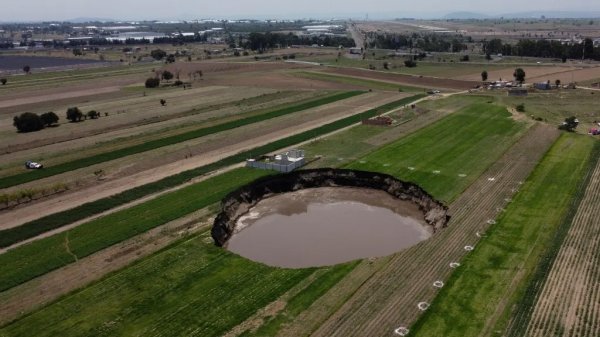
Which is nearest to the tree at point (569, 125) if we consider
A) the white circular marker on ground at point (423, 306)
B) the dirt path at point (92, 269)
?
the dirt path at point (92, 269)

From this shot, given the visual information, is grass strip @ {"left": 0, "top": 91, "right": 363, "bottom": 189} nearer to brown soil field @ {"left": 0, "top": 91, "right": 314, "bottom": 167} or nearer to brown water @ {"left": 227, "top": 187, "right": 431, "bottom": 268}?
brown soil field @ {"left": 0, "top": 91, "right": 314, "bottom": 167}

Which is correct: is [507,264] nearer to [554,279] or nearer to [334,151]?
[554,279]

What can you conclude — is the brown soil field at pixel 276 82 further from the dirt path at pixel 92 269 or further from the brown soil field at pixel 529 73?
the dirt path at pixel 92 269

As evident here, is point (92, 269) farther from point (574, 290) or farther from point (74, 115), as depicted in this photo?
point (74, 115)

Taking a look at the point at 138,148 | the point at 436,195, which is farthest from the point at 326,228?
the point at 138,148

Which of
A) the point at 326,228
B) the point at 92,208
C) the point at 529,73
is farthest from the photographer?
the point at 529,73

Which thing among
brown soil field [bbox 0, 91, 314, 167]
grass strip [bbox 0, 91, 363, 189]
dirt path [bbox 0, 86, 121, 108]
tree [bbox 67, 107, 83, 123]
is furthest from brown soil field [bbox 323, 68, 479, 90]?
tree [bbox 67, 107, 83, 123]

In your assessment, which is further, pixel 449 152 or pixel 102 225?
pixel 449 152
